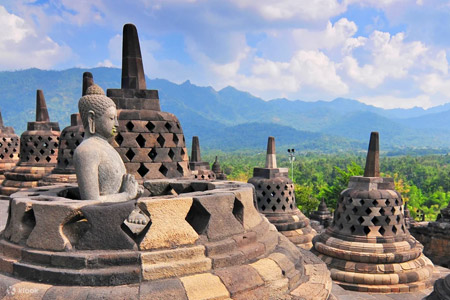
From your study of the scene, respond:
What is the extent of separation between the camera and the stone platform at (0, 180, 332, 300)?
8.62 feet

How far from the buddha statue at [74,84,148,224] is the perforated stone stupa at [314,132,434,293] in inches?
241

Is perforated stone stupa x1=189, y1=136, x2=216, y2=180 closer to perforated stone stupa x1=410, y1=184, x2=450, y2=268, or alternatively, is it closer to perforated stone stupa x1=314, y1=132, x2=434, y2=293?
perforated stone stupa x1=314, y1=132, x2=434, y2=293

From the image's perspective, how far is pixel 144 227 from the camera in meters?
2.89

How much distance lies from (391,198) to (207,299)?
6.89m

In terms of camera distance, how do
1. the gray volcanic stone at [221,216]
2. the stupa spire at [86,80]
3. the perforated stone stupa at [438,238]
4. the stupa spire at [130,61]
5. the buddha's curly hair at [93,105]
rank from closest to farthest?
the gray volcanic stone at [221,216] → the buddha's curly hair at [93,105] → the stupa spire at [130,61] → the stupa spire at [86,80] → the perforated stone stupa at [438,238]

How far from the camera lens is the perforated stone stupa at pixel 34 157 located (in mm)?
10098

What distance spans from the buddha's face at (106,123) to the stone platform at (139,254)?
0.87m

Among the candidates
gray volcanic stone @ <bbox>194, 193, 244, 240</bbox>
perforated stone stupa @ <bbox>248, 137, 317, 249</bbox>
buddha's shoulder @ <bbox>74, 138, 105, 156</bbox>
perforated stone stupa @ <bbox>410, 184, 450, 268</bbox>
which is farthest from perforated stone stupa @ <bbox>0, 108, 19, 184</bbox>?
perforated stone stupa @ <bbox>410, 184, 450, 268</bbox>

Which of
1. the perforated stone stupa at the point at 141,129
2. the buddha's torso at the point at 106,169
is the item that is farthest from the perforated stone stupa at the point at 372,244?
the buddha's torso at the point at 106,169

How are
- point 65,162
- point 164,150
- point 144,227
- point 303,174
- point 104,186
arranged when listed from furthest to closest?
point 303,174 → point 65,162 → point 164,150 → point 104,186 → point 144,227

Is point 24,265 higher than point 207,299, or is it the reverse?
point 24,265

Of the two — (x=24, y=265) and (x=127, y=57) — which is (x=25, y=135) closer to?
(x=127, y=57)

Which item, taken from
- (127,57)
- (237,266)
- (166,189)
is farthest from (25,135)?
(237,266)

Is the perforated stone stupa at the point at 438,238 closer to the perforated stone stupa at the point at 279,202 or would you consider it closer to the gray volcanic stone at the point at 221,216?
the perforated stone stupa at the point at 279,202
